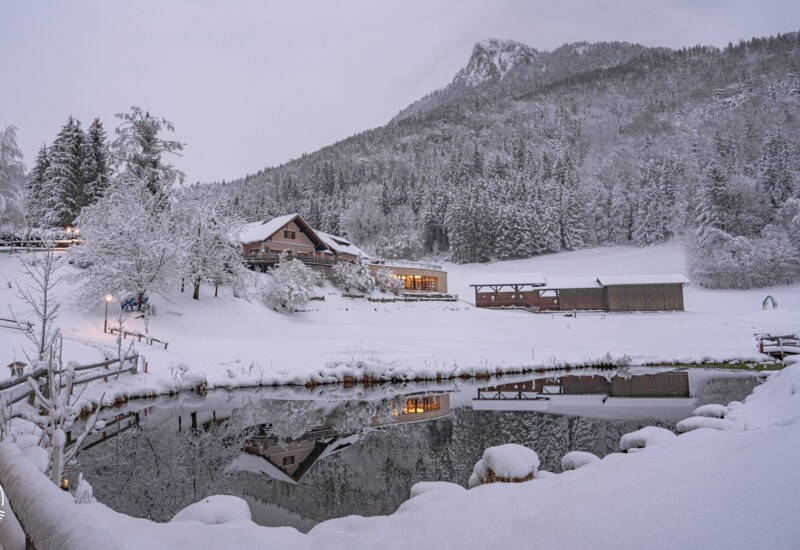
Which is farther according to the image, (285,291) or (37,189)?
(37,189)

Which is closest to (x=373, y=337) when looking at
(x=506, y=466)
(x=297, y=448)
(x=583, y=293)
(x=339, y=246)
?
(x=297, y=448)

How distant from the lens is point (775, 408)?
8.97 meters

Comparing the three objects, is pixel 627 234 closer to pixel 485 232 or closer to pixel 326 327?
pixel 485 232

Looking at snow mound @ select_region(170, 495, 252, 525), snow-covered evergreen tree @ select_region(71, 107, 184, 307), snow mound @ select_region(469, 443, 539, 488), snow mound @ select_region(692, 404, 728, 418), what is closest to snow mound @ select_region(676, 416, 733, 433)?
snow mound @ select_region(692, 404, 728, 418)

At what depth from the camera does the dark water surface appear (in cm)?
877

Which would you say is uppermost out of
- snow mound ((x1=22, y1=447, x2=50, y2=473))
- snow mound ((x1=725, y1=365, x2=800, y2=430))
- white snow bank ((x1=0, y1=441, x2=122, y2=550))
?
white snow bank ((x1=0, y1=441, x2=122, y2=550))

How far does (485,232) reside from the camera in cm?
7312

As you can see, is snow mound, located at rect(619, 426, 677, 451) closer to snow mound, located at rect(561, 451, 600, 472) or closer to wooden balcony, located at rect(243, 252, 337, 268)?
snow mound, located at rect(561, 451, 600, 472)

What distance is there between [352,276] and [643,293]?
27.3 m

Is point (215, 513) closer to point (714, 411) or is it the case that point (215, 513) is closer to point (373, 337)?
point (714, 411)

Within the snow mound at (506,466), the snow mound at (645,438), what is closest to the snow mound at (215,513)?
the snow mound at (506,466)

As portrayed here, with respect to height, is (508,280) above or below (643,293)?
above

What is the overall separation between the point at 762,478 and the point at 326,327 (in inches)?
1145

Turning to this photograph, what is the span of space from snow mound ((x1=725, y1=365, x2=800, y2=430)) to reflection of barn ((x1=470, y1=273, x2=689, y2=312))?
33248mm
